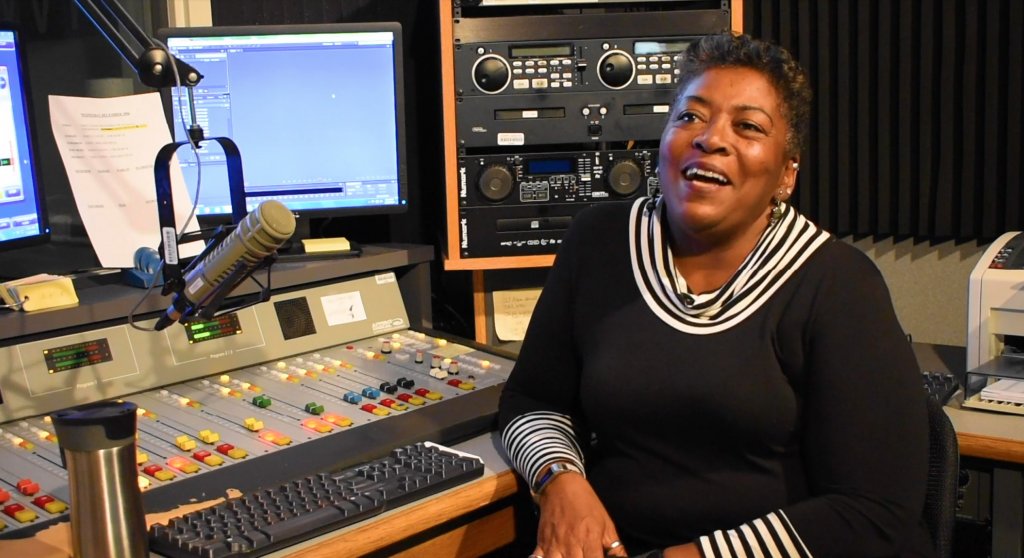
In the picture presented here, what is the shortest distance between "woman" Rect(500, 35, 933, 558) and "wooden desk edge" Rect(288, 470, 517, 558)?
60 mm

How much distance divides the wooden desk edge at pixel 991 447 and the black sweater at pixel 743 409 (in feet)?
0.89

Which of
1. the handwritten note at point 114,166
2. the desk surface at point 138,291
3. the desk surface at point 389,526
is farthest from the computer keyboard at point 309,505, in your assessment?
the handwritten note at point 114,166

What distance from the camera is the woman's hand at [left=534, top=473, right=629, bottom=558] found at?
52.0 inches

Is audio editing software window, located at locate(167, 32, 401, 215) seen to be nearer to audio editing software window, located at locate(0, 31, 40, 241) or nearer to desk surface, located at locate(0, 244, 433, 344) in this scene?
desk surface, located at locate(0, 244, 433, 344)

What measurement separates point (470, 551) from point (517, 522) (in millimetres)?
105

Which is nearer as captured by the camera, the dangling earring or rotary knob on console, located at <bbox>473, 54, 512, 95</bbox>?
the dangling earring

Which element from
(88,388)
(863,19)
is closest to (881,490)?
(88,388)

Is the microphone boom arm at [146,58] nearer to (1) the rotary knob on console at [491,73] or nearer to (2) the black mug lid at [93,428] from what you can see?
(2) the black mug lid at [93,428]

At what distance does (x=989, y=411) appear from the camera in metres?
1.63

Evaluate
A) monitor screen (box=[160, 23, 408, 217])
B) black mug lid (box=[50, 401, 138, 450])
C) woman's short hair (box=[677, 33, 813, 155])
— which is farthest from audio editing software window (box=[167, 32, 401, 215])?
black mug lid (box=[50, 401, 138, 450])

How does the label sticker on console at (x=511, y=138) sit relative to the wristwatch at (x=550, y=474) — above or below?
above

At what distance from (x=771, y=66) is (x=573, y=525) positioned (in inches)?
26.1

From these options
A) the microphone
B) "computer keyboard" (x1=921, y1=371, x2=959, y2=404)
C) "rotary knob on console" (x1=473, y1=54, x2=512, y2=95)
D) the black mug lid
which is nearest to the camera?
the black mug lid

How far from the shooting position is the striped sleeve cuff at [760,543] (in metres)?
1.26
